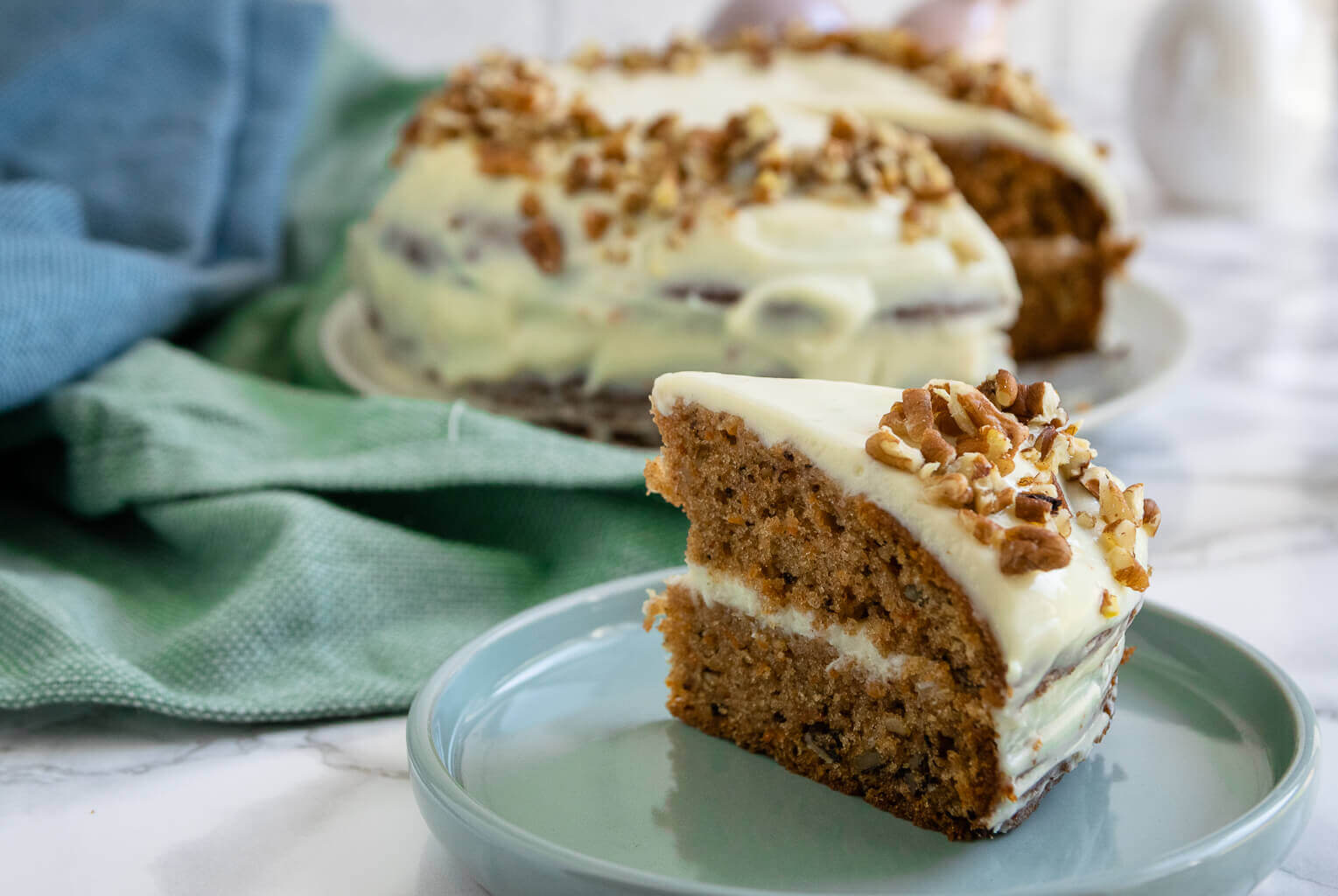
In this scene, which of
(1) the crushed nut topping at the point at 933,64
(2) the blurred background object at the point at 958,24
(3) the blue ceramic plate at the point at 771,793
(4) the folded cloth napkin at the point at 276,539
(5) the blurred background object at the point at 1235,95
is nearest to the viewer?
(3) the blue ceramic plate at the point at 771,793

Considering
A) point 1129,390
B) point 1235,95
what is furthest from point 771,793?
point 1235,95

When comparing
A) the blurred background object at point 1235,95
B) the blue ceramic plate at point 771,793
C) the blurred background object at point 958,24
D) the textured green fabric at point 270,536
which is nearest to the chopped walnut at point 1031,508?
the blue ceramic plate at point 771,793

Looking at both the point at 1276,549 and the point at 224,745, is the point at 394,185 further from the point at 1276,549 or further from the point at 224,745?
the point at 1276,549

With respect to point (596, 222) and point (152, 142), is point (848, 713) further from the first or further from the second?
point (152, 142)

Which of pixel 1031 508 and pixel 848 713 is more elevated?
pixel 1031 508

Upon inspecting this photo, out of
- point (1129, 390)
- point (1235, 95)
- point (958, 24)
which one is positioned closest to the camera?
→ point (1129, 390)

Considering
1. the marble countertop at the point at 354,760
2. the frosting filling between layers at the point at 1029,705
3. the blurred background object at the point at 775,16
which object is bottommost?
the marble countertop at the point at 354,760

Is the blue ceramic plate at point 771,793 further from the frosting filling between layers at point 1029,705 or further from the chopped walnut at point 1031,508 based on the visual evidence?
the chopped walnut at point 1031,508

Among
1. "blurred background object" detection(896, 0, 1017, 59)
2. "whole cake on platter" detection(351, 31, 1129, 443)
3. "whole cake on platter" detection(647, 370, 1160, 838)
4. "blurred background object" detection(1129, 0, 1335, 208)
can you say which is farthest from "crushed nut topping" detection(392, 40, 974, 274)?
"blurred background object" detection(1129, 0, 1335, 208)
